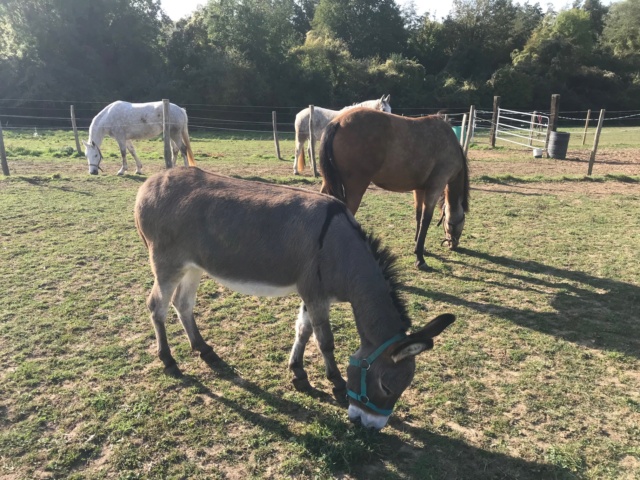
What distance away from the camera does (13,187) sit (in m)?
10.6

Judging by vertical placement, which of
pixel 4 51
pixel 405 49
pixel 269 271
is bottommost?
pixel 269 271

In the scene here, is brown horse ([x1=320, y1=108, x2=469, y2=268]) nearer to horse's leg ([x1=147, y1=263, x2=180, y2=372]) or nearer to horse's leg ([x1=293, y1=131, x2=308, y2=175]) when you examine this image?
horse's leg ([x1=147, y1=263, x2=180, y2=372])

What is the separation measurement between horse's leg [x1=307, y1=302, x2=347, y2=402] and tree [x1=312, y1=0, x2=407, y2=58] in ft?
155

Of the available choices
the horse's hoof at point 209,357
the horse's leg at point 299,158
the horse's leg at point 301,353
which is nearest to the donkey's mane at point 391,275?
the horse's leg at point 301,353

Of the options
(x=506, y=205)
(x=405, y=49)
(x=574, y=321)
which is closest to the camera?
(x=574, y=321)

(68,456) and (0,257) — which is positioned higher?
(0,257)

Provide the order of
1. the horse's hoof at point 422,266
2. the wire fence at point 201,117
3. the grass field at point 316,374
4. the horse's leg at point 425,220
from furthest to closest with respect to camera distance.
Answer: the wire fence at point 201,117 → the horse's leg at point 425,220 → the horse's hoof at point 422,266 → the grass field at point 316,374

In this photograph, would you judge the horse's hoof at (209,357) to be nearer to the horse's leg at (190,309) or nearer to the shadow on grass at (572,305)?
the horse's leg at (190,309)

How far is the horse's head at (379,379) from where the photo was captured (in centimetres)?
284

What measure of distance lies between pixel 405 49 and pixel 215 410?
48673 millimetres

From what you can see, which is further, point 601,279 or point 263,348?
point 601,279

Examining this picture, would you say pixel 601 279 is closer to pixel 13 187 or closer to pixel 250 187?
pixel 250 187

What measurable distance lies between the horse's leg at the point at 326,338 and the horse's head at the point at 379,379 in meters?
0.36

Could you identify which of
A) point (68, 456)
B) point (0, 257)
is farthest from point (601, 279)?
point (0, 257)
